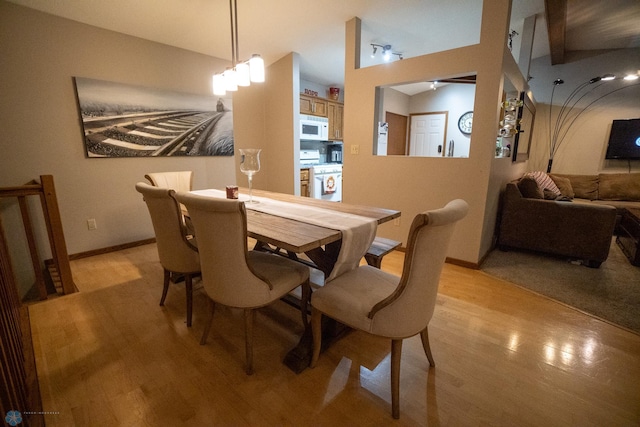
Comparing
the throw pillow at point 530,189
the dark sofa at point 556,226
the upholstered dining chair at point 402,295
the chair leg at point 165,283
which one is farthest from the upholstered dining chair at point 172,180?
the throw pillow at point 530,189

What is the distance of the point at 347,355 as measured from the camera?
1.61 metres

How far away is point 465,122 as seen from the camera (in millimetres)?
5586

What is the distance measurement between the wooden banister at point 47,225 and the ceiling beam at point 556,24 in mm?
4817

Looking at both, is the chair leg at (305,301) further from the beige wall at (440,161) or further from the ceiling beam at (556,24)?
the ceiling beam at (556,24)

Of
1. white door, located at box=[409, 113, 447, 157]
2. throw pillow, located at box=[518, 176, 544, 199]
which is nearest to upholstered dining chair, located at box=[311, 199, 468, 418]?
throw pillow, located at box=[518, 176, 544, 199]

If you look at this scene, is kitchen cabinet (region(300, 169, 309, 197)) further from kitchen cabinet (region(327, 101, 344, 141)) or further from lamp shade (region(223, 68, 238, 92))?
lamp shade (region(223, 68, 238, 92))

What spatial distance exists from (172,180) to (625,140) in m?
6.49

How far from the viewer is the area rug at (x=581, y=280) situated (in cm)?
208

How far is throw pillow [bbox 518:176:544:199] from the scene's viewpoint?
312 cm

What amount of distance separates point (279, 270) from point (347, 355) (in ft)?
2.05

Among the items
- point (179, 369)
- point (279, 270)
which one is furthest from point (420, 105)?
point (179, 369)

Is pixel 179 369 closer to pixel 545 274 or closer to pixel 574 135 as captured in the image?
pixel 545 274

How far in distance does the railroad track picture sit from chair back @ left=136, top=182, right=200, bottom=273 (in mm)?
1706

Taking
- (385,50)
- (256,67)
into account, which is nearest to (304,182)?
(385,50)
